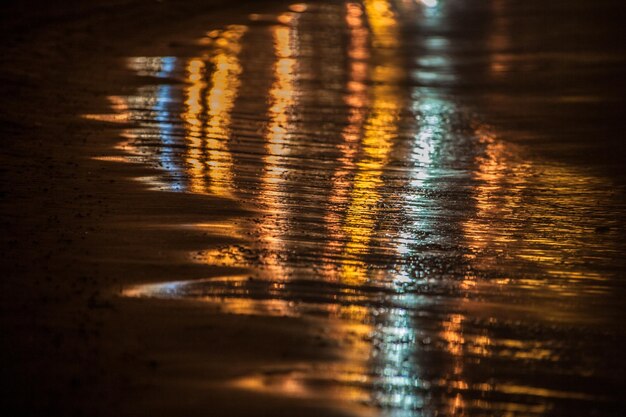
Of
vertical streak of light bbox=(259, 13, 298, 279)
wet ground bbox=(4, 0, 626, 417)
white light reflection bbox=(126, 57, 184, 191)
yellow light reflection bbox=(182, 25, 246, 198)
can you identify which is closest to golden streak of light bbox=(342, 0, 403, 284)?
wet ground bbox=(4, 0, 626, 417)

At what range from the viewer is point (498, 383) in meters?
4.81

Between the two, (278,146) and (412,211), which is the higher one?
(412,211)

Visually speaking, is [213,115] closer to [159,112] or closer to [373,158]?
[159,112]

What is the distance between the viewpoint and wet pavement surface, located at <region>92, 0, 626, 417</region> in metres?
4.95

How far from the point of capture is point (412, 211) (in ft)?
25.0

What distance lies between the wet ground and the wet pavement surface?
0.02m

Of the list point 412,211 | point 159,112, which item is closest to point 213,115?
point 159,112

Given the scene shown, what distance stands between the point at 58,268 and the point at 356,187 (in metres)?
2.92

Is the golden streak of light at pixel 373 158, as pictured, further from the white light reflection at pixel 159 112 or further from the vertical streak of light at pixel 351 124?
the white light reflection at pixel 159 112

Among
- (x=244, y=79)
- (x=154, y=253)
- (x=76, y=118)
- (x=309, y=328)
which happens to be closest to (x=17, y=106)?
(x=76, y=118)

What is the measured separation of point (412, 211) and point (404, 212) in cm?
8

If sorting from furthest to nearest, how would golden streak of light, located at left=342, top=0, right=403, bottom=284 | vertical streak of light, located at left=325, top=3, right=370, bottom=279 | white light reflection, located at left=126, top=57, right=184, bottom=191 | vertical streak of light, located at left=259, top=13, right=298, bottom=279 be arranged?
white light reflection, located at left=126, top=57, right=184, bottom=191
vertical streak of light, located at left=325, top=3, right=370, bottom=279
vertical streak of light, located at left=259, top=13, right=298, bottom=279
golden streak of light, located at left=342, top=0, right=403, bottom=284

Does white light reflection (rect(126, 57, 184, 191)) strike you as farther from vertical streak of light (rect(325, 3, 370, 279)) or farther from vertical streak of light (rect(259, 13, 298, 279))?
vertical streak of light (rect(325, 3, 370, 279))

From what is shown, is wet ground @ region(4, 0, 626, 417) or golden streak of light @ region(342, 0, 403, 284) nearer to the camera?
wet ground @ region(4, 0, 626, 417)
